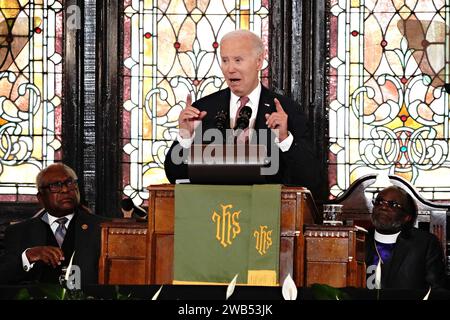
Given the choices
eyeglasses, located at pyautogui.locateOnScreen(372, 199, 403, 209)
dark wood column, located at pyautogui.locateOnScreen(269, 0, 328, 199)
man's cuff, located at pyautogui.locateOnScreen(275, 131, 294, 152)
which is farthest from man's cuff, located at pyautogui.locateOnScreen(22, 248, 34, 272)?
dark wood column, located at pyautogui.locateOnScreen(269, 0, 328, 199)

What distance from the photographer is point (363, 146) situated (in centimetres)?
934

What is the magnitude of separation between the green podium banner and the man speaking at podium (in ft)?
1.28

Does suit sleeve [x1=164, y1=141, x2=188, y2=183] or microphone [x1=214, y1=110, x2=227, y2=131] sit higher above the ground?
microphone [x1=214, y1=110, x2=227, y2=131]

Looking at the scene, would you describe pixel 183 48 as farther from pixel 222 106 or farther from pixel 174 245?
pixel 174 245

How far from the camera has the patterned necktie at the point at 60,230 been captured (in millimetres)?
7555

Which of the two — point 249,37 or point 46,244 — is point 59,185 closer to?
point 46,244

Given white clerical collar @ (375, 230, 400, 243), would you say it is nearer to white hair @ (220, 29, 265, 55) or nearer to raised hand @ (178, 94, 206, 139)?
white hair @ (220, 29, 265, 55)

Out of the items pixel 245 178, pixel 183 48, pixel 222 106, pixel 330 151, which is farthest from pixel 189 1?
pixel 245 178

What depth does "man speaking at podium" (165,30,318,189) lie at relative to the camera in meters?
6.46

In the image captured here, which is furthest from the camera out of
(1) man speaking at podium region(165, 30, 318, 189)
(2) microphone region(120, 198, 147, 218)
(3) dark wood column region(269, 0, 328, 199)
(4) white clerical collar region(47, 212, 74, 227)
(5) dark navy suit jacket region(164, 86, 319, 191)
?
(3) dark wood column region(269, 0, 328, 199)

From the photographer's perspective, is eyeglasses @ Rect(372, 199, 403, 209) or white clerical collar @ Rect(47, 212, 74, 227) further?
eyeglasses @ Rect(372, 199, 403, 209)

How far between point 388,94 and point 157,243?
360 cm

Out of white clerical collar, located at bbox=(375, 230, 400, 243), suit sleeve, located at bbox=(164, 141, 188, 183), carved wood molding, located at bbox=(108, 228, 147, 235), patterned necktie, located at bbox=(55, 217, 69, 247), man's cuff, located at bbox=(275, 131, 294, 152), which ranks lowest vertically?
white clerical collar, located at bbox=(375, 230, 400, 243)

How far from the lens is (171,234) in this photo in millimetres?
6250
